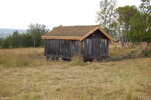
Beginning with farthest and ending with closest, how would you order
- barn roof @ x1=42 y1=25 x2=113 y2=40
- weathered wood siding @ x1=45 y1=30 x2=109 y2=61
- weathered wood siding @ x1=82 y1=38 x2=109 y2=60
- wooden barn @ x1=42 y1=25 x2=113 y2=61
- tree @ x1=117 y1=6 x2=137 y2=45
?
1. tree @ x1=117 y1=6 x2=137 y2=45
2. weathered wood siding @ x1=82 y1=38 x2=109 y2=60
3. weathered wood siding @ x1=45 y1=30 x2=109 y2=61
4. wooden barn @ x1=42 y1=25 x2=113 y2=61
5. barn roof @ x1=42 y1=25 x2=113 y2=40

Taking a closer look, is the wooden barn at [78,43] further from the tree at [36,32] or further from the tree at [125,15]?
the tree at [125,15]

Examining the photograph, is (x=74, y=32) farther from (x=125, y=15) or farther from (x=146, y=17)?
(x=125, y=15)

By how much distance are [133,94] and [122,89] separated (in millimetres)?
1044

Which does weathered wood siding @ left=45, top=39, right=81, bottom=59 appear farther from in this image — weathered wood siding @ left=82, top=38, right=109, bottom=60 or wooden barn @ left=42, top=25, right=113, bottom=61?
weathered wood siding @ left=82, top=38, right=109, bottom=60

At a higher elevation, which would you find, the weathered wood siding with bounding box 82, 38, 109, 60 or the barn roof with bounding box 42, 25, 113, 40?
the barn roof with bounding box 42, 25, 113, 40

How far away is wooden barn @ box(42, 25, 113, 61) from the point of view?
18.7m

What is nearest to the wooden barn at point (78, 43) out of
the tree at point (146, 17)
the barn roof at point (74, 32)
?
the barn roof at point (74, 32)

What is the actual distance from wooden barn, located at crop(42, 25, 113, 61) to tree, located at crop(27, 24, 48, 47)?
63.1 feet

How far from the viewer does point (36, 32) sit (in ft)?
134

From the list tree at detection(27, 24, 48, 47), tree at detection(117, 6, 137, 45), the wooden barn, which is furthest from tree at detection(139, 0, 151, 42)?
tree at detection(27, 24, 48, 47)

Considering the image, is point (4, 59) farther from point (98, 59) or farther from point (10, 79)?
point (98, 59)

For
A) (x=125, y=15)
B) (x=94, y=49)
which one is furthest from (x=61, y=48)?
(x=125, y=15)

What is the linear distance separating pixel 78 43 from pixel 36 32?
77.1 ft

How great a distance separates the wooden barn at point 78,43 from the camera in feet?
61.3
